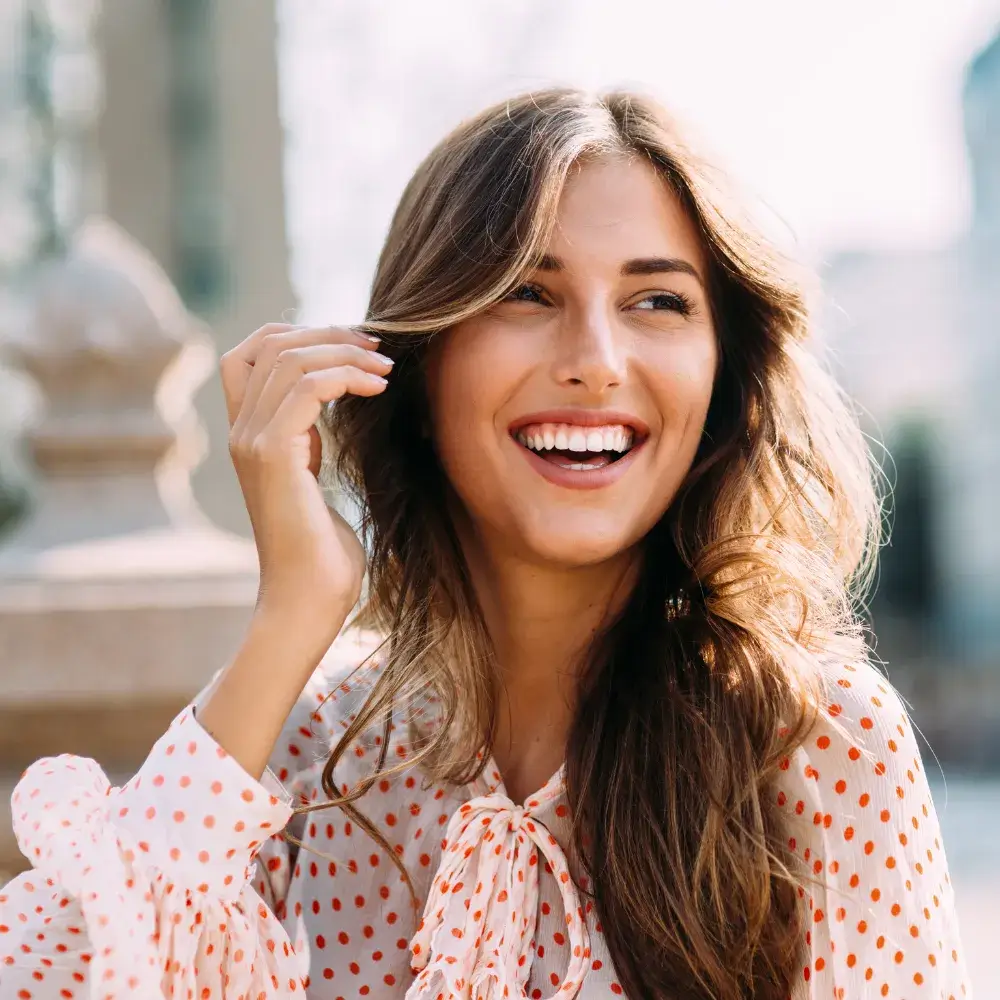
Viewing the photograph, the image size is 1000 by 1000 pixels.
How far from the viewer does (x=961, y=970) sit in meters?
1.79

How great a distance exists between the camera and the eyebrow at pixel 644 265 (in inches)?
75.5

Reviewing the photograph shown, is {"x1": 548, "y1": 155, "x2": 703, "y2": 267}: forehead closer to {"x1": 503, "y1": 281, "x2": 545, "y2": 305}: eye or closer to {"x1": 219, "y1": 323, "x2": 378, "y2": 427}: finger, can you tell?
{"x1": 503, "y1": 281, "x2": 545, "y2": 305}: eye

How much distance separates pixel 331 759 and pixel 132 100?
33798 mm

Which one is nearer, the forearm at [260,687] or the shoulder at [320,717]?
the forearm at [260,687]

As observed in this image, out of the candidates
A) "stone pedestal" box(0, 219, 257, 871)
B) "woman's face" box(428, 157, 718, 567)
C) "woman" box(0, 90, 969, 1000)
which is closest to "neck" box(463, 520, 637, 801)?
"woman" box(0, 90, 969, 1000)

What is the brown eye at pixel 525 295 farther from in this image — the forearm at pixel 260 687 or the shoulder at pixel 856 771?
the shoulder at pixel 856 771

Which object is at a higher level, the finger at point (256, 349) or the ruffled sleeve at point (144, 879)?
the finger at point (256, 349)

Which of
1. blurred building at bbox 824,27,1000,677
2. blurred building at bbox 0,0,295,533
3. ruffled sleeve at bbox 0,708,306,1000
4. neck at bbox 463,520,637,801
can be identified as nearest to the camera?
ruffled sleeve at bbox 0,708,306,1000

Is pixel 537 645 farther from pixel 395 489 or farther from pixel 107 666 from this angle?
pixel 107 666

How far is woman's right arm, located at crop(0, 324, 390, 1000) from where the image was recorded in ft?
5.41

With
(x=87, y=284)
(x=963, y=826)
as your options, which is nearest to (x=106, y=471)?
(x=87, y=284)

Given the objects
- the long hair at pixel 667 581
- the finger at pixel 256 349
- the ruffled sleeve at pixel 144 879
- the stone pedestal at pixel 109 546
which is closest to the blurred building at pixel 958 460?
the stone pedestal at pixel 109 546

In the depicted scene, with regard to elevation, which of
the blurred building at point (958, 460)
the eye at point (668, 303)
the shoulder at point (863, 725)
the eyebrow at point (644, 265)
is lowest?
the blurred building at point (958, 460)

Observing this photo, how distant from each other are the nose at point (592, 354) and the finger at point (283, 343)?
282mm
